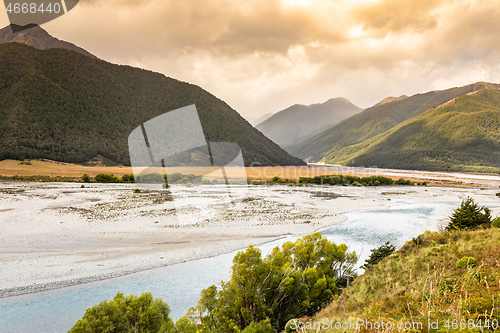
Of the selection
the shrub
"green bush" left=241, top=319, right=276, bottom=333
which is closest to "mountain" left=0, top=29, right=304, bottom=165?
"green bush" left=241, top=319, right=276, bottom=333

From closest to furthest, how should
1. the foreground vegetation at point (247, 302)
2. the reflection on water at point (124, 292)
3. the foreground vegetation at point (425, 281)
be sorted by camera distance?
the foreground vegetation at point (425, 281) → the foreground vegetation at point (247, 302) → the reflection on water at point (124, 292)

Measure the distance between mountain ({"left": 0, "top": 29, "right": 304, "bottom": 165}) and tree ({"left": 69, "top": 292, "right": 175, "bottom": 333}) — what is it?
103m

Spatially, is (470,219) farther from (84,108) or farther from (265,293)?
(84,108)

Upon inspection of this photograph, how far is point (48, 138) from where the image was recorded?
99688mm

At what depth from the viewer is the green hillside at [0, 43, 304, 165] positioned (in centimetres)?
9900

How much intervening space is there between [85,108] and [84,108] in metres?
0.39

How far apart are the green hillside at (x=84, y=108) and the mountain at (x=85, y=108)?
0.28 metres

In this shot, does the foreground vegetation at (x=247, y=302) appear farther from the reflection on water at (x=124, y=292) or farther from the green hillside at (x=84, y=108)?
the green hillside at (x=84, y=108)

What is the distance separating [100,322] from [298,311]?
681 cm

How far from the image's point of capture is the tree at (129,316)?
7039 mm

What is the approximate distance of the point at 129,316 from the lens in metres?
7.63

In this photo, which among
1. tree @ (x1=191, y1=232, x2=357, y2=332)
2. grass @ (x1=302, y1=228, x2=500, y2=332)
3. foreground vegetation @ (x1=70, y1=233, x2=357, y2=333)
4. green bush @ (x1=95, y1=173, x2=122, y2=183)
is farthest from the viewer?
green bush @ (x1=95, y1=173, x2=122, y2=183)

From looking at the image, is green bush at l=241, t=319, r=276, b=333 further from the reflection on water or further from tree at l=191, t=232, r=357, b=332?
the reflection on water

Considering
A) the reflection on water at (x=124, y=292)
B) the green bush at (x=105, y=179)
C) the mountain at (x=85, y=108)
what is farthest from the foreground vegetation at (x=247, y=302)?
the mountain at (x=85, y=108)
